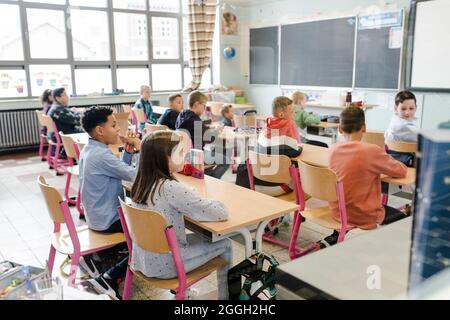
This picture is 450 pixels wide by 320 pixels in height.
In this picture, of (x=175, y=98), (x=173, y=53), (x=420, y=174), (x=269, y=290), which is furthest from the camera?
(x=173, y=53)

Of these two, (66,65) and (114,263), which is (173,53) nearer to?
(66,65)

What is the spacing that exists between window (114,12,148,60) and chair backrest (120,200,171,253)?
22.7 feet

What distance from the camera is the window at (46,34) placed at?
732cm

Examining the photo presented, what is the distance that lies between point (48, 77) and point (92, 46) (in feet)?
3.35

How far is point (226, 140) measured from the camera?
4.54 meters

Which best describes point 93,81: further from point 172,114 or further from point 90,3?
point 172,114

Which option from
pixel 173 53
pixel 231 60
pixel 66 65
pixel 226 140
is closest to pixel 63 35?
pixel 66 65

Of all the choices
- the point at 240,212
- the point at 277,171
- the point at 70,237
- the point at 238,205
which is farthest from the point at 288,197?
the point at 70,237

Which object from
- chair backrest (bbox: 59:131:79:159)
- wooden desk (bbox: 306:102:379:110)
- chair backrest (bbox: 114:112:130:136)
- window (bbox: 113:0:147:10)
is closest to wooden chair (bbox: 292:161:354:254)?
chair backrest (bbox: 59:131:79:159)

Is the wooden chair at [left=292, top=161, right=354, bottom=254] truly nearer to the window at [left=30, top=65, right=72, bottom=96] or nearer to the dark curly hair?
the dark curly hair

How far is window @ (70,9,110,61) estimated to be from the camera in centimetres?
773

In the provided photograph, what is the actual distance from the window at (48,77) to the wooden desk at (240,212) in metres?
5.92

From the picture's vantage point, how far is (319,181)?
263cm

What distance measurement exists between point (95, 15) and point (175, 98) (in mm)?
4060
